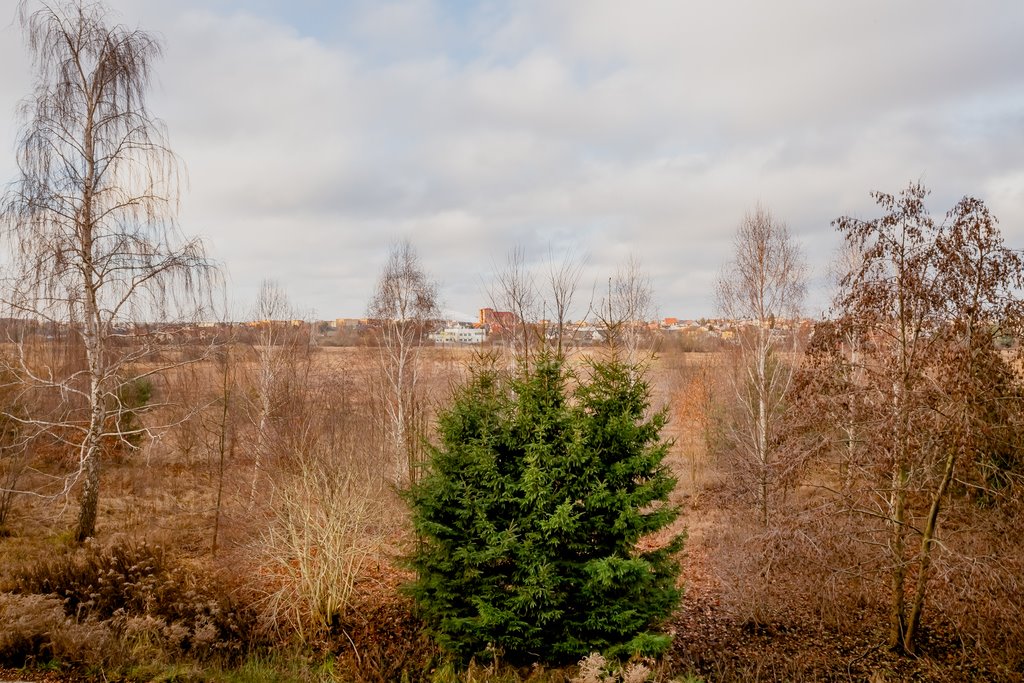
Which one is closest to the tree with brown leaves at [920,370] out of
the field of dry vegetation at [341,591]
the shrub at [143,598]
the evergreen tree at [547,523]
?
the field of dry vegetation at [341,591]

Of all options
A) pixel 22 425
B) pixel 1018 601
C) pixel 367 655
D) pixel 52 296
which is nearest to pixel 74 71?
pixel 52 296

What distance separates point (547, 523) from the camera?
8.20 metres

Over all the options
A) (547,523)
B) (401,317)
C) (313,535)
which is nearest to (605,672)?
(547,523)

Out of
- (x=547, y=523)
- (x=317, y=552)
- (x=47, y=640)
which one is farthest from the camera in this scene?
(x=317, y=552)

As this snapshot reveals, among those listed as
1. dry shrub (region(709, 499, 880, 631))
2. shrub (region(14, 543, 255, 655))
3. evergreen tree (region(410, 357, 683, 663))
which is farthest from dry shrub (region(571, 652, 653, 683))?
shrub (region(14, 543, 255, 655))

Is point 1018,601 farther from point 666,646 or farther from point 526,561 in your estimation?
point 526,561

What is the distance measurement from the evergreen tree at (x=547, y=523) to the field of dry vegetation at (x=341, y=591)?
1.88ft

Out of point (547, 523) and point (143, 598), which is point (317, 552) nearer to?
point (143, 598)

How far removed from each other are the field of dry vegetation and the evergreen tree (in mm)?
573

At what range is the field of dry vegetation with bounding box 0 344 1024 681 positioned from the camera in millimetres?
8133

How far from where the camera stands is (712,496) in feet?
63.5

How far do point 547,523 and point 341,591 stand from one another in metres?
4.91

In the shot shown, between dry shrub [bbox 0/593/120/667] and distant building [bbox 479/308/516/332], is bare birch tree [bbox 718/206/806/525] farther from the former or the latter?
dry shrub [bbox 0/593/120/667]

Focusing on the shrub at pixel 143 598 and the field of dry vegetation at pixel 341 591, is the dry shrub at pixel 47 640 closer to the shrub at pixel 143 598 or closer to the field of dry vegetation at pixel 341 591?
the field of dry vegetation at pixel 341 591
